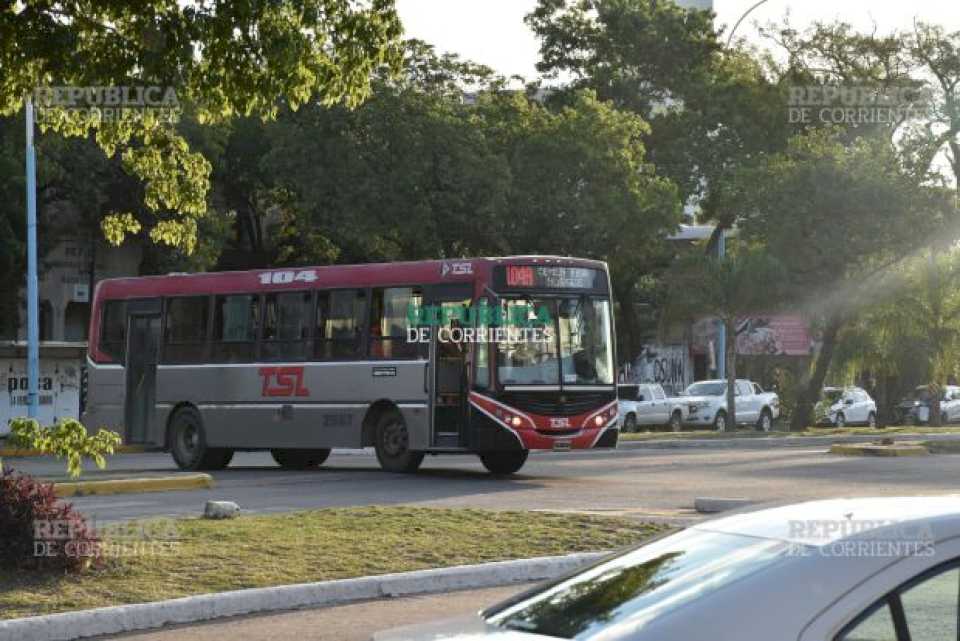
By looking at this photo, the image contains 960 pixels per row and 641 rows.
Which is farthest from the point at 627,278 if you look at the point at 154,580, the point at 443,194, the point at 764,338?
the point at 154,580

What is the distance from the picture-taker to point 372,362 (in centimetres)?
2402

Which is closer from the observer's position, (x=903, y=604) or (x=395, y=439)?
(x=903, y=604)

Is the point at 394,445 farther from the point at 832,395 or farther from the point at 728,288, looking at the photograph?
the point at 832,395

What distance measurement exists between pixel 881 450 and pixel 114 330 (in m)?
13.7

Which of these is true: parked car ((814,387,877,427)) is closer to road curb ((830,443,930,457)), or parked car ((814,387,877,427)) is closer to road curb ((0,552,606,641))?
road curb ((830,443,930,457))

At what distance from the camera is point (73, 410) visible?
3738 cm

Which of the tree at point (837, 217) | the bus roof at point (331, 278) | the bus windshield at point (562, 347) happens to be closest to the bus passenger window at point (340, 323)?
the bus roof at point (331, 278)

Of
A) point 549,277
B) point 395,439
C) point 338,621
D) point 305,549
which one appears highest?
point 549,277

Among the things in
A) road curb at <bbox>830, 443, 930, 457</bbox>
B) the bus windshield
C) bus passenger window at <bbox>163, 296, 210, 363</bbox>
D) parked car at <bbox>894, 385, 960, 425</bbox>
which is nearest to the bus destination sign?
the bus windshield

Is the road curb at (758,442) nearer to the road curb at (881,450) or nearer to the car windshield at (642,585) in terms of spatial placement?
the road curb at (881,450)

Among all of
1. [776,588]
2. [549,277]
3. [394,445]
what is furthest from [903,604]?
[394,445]

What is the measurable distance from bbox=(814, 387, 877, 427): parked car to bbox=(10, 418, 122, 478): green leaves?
1722 inches

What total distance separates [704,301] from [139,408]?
60.5 ft

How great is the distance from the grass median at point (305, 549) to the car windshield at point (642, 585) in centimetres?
610
